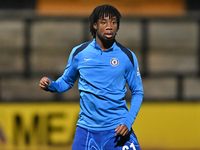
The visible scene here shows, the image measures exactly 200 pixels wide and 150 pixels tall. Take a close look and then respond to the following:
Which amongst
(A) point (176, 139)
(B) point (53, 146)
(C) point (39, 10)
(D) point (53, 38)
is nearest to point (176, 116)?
(A) point (176, 139)

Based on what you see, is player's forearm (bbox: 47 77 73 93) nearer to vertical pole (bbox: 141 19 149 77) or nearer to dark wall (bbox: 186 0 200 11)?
vertical pole (bbox: 141 19 149 77)

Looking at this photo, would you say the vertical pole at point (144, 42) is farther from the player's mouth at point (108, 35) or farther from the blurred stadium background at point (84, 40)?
the player's mouth at point (108, 35)

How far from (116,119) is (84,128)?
0.92ft

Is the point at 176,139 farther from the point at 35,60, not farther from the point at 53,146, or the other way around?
the point at 35,60

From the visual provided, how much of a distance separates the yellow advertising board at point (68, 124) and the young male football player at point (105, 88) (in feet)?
15.5

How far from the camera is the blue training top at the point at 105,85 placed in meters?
3.33

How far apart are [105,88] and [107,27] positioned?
511mm

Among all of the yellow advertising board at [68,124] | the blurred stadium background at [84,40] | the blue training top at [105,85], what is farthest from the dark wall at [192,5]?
the blue training top at [105,85]

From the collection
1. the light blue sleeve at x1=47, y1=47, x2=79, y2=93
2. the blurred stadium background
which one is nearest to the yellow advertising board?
the blurred stadium background

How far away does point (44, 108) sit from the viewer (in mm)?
8188

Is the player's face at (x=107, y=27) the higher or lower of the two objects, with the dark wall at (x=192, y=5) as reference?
lower

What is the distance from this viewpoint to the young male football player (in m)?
3.33

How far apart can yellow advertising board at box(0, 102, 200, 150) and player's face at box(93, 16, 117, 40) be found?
15.8 ft

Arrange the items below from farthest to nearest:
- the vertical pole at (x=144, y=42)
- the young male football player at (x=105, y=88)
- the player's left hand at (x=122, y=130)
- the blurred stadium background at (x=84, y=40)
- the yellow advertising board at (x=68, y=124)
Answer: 1. the vertical pole at (x=144, y=42)
2. the blurred stadium background at (x=84, y=40)
3. the yellow advertising board at (x=68, y=124)
4. the young male football player at (x=105, y=88)
5. the player's left hand at (x=122, y=130)
